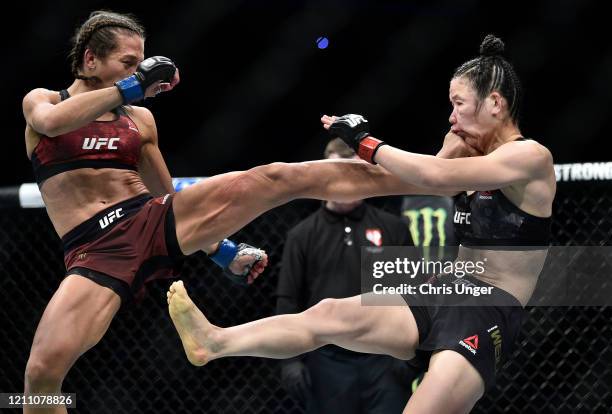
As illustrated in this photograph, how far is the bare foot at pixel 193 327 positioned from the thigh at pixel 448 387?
56cm

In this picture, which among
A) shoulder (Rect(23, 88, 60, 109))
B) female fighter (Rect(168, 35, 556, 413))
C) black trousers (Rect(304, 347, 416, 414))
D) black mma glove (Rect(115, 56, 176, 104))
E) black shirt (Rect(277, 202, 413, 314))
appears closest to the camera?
female fighter (Rect(168, 35, 556, 413))

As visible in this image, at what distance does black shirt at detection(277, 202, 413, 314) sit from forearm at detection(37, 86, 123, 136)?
1131 mm

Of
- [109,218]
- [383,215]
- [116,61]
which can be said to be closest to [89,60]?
[116,61]

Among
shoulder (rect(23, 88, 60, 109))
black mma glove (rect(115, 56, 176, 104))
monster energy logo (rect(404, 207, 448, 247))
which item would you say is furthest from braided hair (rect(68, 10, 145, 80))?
monster energy logo (rect(404, 207, 448, 247))

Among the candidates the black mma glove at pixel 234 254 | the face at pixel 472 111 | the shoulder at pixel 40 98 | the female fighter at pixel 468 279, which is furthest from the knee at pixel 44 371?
the face at pixel 472 111

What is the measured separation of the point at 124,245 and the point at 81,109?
1.34 feet

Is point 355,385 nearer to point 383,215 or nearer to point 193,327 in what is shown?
point 383,215

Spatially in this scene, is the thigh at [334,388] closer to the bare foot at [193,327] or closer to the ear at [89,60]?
the bare foot at [193,327]

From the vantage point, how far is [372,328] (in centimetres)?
239

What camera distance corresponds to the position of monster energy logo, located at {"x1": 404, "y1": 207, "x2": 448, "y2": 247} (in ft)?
11.2

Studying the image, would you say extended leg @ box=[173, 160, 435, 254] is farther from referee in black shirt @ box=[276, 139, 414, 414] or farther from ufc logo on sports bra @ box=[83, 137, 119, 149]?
referee in black shirt @ box=[276, 139, 414, 414]

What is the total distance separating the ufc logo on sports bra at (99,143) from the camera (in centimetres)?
261

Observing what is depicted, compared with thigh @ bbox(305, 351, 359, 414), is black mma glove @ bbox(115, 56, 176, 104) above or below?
above

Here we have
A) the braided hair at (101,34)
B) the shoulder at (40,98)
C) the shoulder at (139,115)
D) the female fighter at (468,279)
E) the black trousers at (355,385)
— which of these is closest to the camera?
the female fighter at (468,279)
